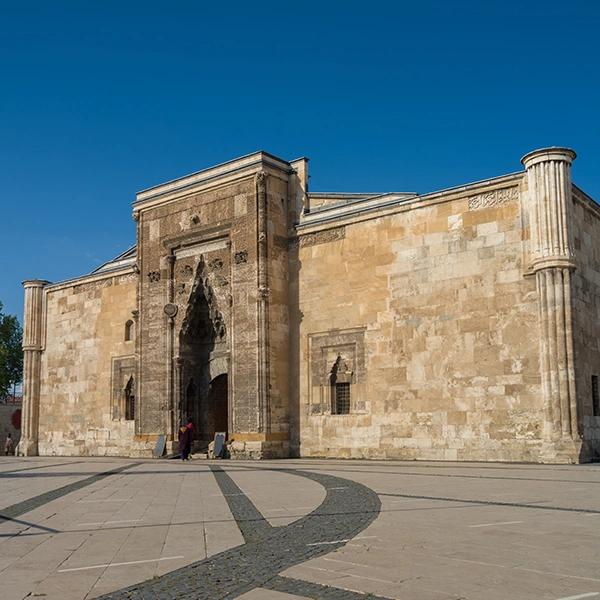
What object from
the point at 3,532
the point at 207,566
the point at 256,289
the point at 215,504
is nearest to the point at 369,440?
the point at 256,289

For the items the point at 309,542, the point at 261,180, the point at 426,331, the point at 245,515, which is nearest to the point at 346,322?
the point at 426,331

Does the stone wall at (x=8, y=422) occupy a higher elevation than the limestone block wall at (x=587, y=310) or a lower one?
lower

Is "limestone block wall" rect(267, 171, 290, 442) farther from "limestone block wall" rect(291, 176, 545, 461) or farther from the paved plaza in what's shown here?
the paved plaza

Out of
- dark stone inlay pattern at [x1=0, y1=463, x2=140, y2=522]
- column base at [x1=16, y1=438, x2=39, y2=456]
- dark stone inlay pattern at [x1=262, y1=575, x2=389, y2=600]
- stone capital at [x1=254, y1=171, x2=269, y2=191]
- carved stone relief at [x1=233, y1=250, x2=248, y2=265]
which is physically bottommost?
column base at [x1=16, y1=438, x2=39, y2=456]

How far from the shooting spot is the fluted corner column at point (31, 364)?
3200cm

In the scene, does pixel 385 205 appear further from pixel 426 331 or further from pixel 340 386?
pixel 340 386

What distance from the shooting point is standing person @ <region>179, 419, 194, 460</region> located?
22.9m

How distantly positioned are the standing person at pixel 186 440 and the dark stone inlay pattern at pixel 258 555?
46.5ft

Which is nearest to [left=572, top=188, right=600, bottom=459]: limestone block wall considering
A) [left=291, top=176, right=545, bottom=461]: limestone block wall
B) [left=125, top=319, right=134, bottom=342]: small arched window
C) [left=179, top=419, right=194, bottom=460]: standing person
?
[left=291, top=176, right=545, bottom=461]: limestone block wall

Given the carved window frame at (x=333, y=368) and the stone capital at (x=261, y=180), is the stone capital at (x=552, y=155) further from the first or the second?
the stone capital at (x=261, y=180)

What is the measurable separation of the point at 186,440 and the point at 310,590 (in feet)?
62.6

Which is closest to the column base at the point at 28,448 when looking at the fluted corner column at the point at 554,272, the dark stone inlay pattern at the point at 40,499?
the dark stone inlay pattern at the point at 40,499

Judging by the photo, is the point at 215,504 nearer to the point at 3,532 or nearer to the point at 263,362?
the point at 3,532

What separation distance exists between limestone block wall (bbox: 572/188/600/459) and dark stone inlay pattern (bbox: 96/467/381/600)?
1041cm
